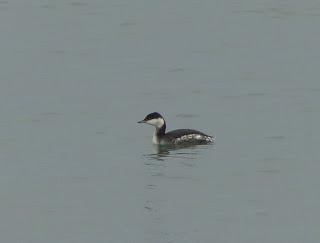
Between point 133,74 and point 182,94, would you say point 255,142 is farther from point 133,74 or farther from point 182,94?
point 133,74

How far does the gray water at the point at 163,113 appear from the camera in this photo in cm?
2473

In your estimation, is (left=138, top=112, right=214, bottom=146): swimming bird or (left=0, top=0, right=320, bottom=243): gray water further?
(left=138, top=112, right=214, bottom=146): swimming bird

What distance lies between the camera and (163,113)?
36.1 metres

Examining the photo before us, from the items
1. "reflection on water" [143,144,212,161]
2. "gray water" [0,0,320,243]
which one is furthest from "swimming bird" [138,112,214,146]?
"gray water" [0,0,320,243]

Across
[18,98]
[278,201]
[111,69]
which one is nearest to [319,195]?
[278,201]

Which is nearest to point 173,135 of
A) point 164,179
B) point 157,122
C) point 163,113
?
point 157,122

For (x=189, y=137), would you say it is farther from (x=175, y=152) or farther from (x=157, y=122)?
(x=157, y=122)

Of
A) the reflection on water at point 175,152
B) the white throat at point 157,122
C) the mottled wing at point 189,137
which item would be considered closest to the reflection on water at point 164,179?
the reflection on water at point 175,152

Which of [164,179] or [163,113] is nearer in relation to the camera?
[164,179]

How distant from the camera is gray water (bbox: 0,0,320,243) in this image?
24734 mm

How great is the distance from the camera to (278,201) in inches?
1025

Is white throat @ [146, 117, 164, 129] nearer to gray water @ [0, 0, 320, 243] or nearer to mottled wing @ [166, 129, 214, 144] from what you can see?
mottled wing @ [166, 129, 214, 144]

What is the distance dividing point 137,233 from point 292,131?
33.1 ft

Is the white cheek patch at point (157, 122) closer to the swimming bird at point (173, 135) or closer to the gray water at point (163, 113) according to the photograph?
the swimming bird at point (173, 135)
